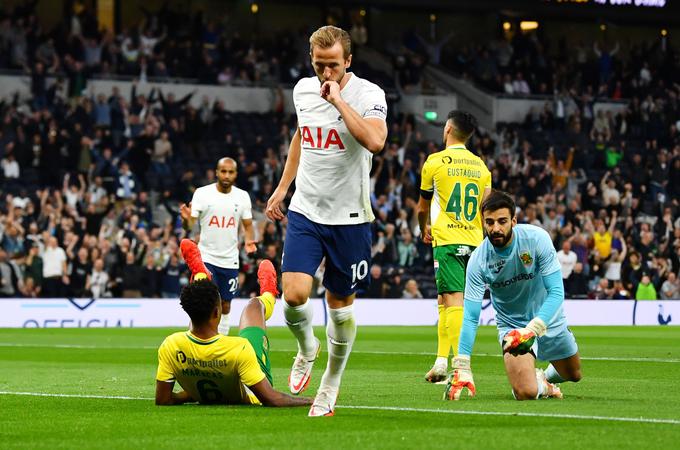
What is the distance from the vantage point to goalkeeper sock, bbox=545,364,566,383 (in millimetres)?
11180

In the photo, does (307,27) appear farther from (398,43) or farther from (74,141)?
(74,141)

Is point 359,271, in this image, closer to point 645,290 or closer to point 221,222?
point 221,222

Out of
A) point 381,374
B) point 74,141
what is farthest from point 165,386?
point 74,141

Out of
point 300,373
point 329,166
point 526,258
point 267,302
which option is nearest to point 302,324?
point 267,302

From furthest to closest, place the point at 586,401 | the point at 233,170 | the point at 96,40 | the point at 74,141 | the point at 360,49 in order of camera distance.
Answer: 1. the point at 360,49
2. the point at 96,40
3. the point at 74,141
4. the point at 233,170
5. the point at 586,401

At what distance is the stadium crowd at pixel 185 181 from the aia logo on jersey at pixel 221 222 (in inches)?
357

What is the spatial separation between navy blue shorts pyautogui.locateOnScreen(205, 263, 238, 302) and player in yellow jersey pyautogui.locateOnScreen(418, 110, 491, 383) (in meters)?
5.22

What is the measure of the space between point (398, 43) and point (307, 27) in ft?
12.3

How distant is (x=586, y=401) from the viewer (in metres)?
10.3

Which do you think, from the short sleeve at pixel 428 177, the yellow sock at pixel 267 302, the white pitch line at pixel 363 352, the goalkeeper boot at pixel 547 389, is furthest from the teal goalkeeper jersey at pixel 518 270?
the white pitch line at pixel 363 352

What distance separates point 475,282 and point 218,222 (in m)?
8.61

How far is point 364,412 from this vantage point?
365 inches

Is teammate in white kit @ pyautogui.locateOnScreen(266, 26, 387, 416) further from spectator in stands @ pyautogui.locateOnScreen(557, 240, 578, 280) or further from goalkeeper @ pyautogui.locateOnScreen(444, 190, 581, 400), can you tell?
spectator in stands @ pyautogui.locateOnScreen(557, 240, 578, 280)

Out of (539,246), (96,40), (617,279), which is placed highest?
(96,40)
